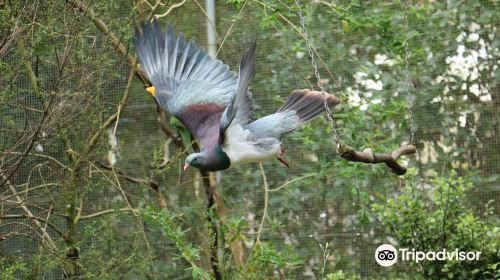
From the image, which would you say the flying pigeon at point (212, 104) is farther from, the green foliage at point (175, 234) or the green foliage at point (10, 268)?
the green foliage at point (10, 268)

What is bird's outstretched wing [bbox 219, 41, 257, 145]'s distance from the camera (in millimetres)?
2611

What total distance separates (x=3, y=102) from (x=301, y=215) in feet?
5.30

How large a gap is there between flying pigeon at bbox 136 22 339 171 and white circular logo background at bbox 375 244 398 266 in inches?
43.6

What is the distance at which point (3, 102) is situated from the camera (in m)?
3.04

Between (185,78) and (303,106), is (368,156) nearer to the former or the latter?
(303,106)

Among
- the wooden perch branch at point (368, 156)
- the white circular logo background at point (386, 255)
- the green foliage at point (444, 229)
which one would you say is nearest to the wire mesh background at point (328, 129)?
the white circular logo background at point (386, 255)

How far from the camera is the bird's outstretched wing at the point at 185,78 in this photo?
3213 millimetres

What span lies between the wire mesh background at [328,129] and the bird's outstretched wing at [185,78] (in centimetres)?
73

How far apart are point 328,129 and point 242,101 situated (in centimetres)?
109

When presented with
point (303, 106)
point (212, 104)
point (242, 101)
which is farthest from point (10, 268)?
point (303, 106)

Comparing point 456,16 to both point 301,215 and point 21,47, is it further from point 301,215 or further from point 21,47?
point 21,47

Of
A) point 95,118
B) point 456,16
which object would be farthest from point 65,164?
point 456,16

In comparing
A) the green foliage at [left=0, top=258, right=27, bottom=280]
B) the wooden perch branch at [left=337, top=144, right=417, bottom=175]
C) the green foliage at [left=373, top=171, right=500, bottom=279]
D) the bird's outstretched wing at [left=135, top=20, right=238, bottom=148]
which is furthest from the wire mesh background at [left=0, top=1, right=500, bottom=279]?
the wooden perch branch at [left=337, top=144, right=417, bottom=175]

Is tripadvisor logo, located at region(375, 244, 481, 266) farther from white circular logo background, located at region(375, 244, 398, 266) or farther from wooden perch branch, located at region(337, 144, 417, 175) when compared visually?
wooden perch branch, located at region(337, 144, 417, 175)
